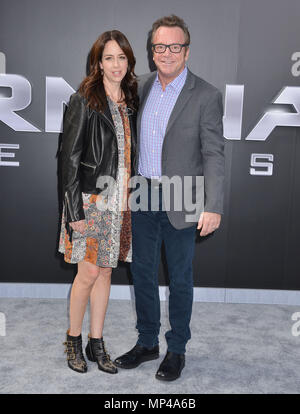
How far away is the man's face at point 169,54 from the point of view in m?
2.39

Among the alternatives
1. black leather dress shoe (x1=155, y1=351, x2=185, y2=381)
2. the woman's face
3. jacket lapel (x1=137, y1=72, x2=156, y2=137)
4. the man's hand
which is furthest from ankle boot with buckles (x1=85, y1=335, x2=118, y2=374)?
the woman's face

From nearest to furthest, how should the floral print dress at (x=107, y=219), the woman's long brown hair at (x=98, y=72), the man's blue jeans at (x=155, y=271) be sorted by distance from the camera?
1. the woman's long brown hair at (x=98, y=72)
2. the floral print dress at (x=107, y=219)
3. the man's blue jeans at (x=155, y=271)

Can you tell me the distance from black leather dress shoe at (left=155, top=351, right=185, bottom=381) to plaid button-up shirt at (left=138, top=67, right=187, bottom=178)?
1.06m

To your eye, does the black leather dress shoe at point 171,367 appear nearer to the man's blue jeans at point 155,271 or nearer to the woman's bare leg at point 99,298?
the man's blue jeans at point 155,271

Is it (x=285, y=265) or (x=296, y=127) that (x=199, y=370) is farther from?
(x=296, y=127)

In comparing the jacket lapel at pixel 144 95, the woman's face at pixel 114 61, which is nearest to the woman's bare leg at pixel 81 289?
the jacket lapel at pixel 144 95

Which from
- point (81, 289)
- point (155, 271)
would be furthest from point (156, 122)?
point (81, 289)

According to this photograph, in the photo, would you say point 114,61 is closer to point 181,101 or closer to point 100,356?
point 181,101

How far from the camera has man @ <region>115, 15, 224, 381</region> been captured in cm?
243

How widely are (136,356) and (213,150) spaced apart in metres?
1.32

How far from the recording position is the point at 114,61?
93.0 inches

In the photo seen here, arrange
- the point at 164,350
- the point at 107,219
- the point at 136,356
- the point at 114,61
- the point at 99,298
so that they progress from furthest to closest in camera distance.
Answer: the point at 164,350 < the point at 136,356 < the point at 99,298 < the point at 107,219 < the point at 114,61

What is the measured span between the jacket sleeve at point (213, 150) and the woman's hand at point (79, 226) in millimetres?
670

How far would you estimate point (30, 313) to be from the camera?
3.48 meters
